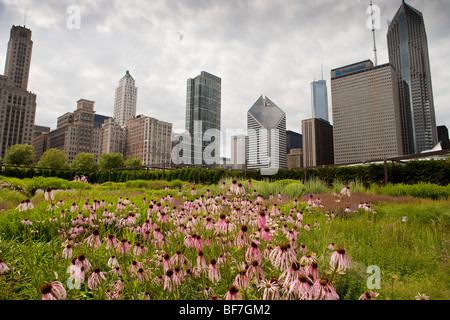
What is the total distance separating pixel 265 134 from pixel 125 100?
155 m

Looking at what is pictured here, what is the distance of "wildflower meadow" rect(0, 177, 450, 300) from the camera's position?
1491 mm

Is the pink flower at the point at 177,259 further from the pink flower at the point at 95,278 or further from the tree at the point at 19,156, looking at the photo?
the tree at the point at 19,156

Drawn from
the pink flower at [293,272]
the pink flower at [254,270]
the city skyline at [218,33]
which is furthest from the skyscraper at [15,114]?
the pink flower at [293,272]

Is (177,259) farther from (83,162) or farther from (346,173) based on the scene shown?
(83,162)

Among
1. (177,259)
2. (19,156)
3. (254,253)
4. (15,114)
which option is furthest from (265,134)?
(15,114)

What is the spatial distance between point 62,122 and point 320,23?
186m

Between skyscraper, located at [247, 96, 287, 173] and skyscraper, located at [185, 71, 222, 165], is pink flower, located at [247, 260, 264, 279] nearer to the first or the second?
skyscraper, located at [247, 96, 287, 173]

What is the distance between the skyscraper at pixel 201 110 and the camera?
5576 inches

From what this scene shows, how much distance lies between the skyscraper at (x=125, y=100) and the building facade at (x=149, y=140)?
46.8 m

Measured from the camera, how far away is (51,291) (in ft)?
3.59

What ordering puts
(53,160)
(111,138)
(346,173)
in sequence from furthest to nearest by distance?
(111,138) < (53,160) < (346,173)

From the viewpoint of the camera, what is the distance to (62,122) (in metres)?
154

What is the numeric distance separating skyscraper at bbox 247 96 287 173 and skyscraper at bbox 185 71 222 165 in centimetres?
8176
